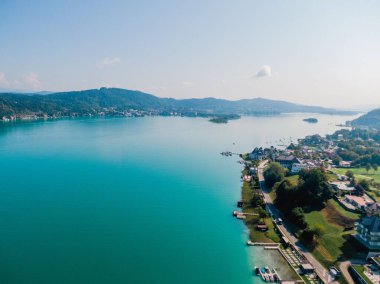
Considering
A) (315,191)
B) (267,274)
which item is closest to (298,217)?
(315,191)

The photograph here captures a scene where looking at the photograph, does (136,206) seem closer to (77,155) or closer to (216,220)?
(216,220)

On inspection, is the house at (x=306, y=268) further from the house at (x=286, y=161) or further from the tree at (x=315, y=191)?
the house at (x=286, y=161)

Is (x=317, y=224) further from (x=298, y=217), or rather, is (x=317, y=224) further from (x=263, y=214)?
(x=263, y=214)

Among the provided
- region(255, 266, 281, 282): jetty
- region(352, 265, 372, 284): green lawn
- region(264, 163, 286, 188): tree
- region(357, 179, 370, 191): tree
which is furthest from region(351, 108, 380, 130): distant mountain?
region(255, 266, 281, 282): jetty

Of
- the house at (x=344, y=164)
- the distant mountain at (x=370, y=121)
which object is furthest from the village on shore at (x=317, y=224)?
the distant mountain at (x=370, y=121)

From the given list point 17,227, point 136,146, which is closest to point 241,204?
point 17,227

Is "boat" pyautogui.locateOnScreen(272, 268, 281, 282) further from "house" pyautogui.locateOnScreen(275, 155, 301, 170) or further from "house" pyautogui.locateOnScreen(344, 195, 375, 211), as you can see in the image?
"house" pyautogui.locateOnScreen(275, 155, 301, 170)
